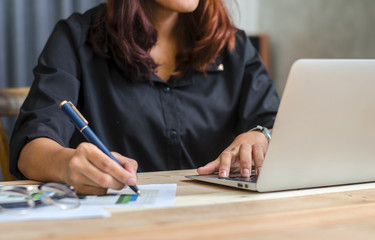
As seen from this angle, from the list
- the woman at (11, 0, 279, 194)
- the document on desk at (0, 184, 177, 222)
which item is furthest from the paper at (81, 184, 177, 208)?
the woman at (11, 0, 279, 194)

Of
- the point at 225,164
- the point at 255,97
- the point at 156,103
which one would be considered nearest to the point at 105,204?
the point at 225,164

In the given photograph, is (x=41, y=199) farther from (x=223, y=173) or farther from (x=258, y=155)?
(x=258, y=155)

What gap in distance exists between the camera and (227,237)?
503mm

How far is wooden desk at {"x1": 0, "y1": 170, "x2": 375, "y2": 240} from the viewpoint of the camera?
1.64ft

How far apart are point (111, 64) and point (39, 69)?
0.19 meters

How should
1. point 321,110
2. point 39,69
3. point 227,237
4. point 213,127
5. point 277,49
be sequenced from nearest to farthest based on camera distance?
point 227,237, point 321,110, point 39,69, point 213,127, point 277,49

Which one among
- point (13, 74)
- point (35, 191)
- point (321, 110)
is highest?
point (321, 110)

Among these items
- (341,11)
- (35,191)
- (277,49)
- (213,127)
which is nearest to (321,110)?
(35,191)

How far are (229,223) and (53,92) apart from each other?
74cm

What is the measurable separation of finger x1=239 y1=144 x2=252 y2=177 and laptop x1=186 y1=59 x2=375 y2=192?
7cm

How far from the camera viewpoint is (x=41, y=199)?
2.11 feet

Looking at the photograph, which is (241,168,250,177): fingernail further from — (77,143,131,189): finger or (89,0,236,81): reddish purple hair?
(89,0,236,81): reddish purple hair

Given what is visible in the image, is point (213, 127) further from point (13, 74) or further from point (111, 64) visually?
point (13, 74)

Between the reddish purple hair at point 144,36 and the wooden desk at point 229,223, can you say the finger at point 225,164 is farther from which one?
the reddish purple hair at point 144,36
